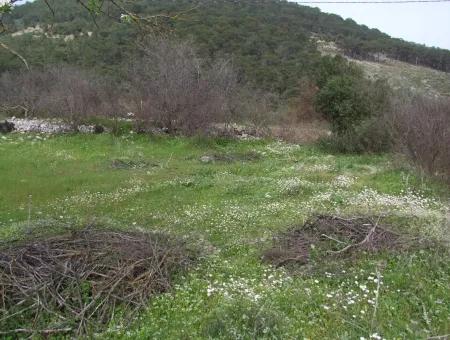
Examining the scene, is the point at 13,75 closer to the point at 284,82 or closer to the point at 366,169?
the point at 284,82

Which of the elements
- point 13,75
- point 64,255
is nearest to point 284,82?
point 13,75

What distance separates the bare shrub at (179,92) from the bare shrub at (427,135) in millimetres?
11000

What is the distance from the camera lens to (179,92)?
2577 cm

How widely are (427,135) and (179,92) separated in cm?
1364

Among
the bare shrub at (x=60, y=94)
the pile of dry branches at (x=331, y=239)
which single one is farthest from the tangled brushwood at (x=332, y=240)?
the bare shrub at (x=60, y=94)

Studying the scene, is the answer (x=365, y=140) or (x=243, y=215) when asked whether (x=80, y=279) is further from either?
(x=365, y=140)

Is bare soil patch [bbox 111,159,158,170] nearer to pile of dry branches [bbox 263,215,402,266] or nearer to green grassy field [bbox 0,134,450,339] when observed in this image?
green grassy field [bbox 0,134,450,339]

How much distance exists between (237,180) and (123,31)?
31.4 meters

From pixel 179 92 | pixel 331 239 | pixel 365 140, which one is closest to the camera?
pixel 331 239

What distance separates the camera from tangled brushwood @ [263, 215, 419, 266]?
8.57 metres

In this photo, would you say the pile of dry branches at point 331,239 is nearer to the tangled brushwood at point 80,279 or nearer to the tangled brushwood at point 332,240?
the tangled brushwood at point 332,240

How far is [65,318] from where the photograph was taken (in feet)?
20.9

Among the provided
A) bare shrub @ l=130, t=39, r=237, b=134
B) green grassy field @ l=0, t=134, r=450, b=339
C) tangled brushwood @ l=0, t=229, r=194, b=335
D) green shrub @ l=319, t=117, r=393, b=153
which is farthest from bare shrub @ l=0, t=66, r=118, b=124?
tangled brushwood @ l=0, t=229, r=194, b=335

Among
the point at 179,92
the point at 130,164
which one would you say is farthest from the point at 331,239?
the point at 179,92
